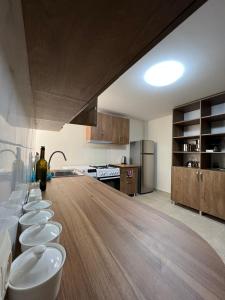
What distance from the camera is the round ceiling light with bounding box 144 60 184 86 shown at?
1734mm

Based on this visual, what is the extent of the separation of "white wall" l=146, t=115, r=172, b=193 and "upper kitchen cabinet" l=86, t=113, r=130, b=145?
946 millimetres

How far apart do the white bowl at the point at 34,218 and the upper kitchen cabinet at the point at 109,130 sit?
2908 millimetres

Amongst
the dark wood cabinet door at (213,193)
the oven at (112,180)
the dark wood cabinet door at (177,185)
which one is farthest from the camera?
the oven at (112,180)

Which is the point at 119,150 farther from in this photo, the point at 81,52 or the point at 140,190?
the point at 81,52

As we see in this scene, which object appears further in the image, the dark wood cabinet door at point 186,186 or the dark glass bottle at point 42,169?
the dark wood cabinet door at point 186,186

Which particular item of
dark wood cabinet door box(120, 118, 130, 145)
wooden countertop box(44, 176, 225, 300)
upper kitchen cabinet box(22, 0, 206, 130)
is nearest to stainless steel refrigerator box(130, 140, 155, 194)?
dark wood cabinet door box(120, 118, 130, 145)

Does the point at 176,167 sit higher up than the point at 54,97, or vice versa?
the point at 54,97

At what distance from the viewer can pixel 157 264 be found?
463mm

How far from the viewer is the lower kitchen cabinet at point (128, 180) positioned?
3.56 metres

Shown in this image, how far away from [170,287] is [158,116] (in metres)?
4.15

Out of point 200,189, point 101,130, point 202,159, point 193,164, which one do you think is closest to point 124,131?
point 101,130

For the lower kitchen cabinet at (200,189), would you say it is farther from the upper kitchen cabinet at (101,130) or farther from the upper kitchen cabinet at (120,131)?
the upper kitchen cabinet at (101,130)

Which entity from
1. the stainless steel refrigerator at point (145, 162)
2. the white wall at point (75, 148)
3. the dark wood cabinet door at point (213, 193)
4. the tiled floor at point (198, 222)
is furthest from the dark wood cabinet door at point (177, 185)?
the white wall at point (75, 148)

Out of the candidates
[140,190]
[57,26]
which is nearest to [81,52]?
[57,26]
